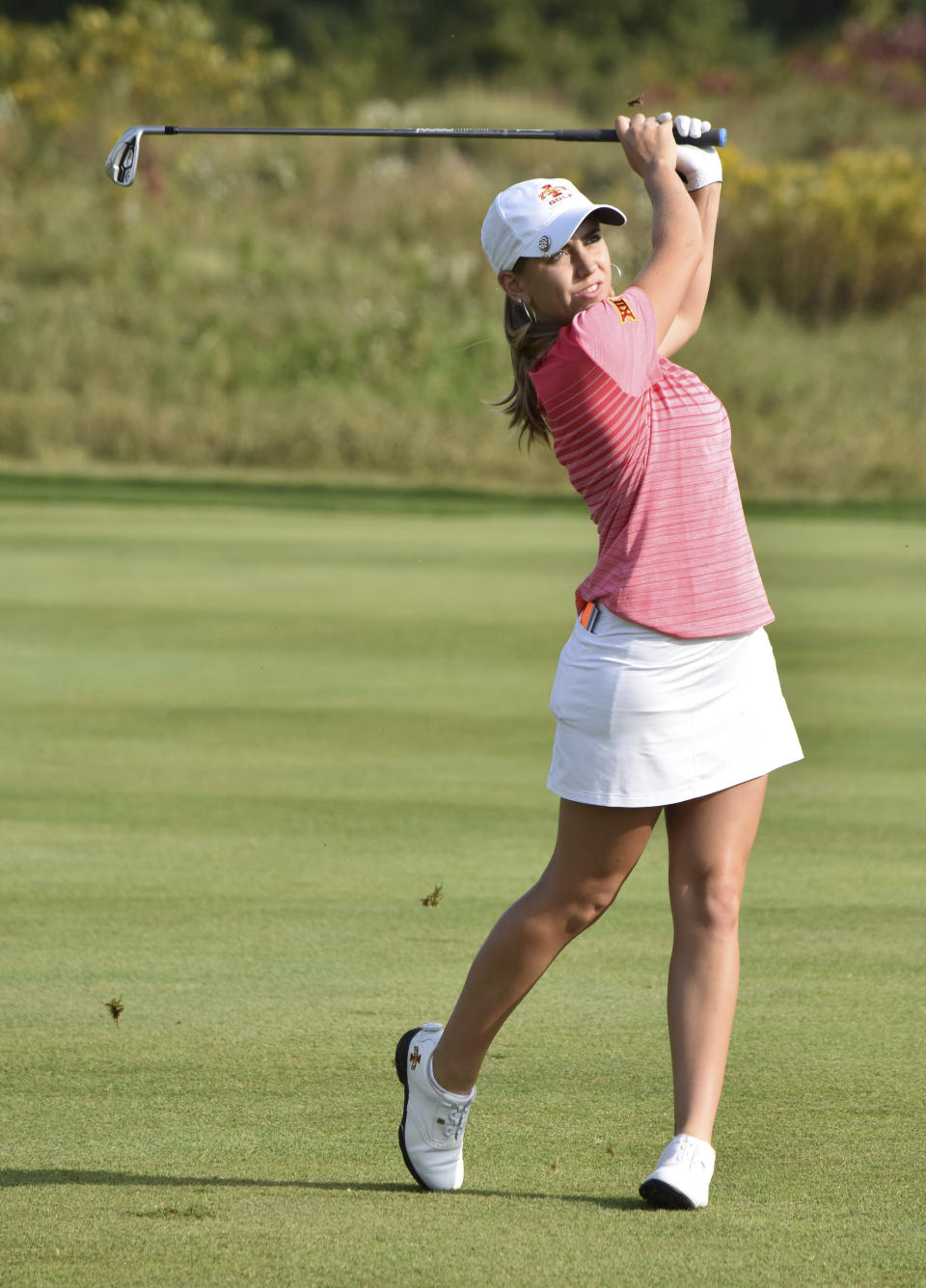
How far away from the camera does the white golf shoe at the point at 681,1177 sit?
10.3 ft

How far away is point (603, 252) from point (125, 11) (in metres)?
35.6

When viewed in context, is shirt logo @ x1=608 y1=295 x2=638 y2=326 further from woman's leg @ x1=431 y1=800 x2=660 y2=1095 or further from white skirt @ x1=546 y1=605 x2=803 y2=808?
woman's leg @ x1=431 y1=800 x2=660 y2=1095

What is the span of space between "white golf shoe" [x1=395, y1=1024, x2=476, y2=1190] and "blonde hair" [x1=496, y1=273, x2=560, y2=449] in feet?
3.45

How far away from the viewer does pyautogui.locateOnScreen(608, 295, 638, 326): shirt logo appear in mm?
3258

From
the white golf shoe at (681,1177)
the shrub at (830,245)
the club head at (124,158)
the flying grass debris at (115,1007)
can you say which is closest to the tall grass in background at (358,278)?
the shrub at (830,245)

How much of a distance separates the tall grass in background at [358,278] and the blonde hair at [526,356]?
1967 cm

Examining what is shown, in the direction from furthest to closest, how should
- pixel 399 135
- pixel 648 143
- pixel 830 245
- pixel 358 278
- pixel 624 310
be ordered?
1. pixel 830 245
2. pixel 358 278
3. pixel 399 135
4. pixel 648 143
5. pixel 624 310

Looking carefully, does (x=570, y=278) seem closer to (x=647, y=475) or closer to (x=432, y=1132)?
(x=647, y=475)

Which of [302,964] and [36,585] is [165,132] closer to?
[302,964]

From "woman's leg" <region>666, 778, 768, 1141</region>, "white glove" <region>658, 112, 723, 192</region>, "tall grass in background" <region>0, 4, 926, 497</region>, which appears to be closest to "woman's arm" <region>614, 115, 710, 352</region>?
"white glove" <region>658, 112, 723, 192</region>

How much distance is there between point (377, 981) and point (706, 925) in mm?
1302

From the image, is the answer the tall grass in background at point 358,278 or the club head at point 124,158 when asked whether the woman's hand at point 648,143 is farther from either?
the tall grass in background at point 358,278

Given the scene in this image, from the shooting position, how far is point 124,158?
4316mm

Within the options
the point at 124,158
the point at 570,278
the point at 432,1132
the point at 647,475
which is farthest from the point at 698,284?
the point at 432,1132
